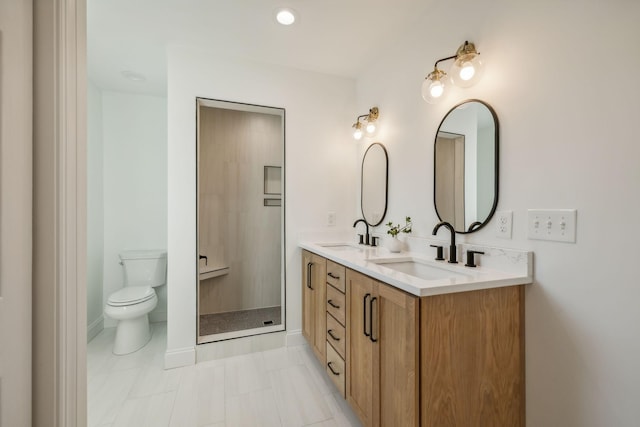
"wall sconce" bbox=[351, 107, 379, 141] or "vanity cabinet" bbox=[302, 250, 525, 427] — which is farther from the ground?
"wall sconce" bbox=[351, 107, 379, 141]

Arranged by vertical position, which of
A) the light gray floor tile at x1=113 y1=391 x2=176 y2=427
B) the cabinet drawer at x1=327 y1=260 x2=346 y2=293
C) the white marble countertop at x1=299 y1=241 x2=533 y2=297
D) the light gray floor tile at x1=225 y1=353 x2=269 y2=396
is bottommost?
the light gray floor tile at x1=225 y1=353 x2=269 y2=396

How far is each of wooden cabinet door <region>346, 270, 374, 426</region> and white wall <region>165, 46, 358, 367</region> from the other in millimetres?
969

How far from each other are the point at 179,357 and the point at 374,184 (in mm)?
2074

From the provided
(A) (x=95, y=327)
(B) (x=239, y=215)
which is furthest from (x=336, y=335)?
(A) (x=95, y=327)

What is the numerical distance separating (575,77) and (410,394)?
1.35m

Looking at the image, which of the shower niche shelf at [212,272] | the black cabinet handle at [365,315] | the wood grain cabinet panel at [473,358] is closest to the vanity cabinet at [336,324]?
the black cabinet handle at [365,315]

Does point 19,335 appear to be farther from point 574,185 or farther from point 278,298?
point 278,298

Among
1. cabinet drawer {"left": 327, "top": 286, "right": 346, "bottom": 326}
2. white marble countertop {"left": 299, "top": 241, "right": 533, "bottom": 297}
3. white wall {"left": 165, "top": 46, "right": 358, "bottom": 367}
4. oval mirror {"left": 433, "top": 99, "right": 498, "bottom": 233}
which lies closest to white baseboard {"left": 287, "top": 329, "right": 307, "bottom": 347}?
white wall {"left": 165, "top": 46, "right": 358, "bottom": 367}

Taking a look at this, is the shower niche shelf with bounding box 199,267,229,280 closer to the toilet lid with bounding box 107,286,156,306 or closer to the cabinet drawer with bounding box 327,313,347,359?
the toilet lid with bounding box 107,286,156,306

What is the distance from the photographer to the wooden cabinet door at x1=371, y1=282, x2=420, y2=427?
1.01 m

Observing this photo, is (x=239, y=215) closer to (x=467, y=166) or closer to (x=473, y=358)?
(x=467, y=166)

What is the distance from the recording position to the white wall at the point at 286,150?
6.82 feet

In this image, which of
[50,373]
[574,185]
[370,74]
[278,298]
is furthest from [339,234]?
[50,373]

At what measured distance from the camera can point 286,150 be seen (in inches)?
93.6
